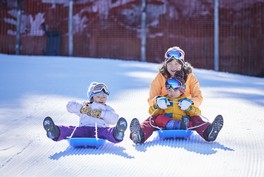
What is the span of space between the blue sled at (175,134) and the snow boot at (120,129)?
0.42 meters

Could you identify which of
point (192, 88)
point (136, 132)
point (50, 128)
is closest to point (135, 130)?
point (136, 132)

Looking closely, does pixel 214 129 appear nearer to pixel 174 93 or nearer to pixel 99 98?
pixel 174 93

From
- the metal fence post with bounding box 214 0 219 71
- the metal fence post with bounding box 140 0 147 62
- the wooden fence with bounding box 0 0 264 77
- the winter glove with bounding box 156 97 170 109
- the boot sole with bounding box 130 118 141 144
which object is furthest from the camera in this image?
the metal fence post with bounding box 140 0 147 62

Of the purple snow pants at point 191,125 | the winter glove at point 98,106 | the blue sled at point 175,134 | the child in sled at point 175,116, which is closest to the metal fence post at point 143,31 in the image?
the child in sled at point 175,116

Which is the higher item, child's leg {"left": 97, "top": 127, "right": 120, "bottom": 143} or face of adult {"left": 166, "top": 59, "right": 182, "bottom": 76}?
face of adult {"left": 166, "top": 59, "right": 182, "bottom": 76}

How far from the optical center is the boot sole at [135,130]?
2896 mm


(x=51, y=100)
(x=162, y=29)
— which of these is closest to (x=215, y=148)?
(x=51, y=100)

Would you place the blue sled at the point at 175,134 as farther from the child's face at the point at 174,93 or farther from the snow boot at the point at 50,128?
the snow boot at the point at 50,128

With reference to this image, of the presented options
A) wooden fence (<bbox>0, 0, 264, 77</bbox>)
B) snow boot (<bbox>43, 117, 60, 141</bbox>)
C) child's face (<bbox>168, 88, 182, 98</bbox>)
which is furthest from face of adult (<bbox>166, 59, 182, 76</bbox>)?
wooden fence (<bbox>0, 0, 264, 77</bbox>)

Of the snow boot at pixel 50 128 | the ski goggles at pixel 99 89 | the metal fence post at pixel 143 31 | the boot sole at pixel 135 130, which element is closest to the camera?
the snow boot at pixel 50 128

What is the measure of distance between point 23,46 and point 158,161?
1013 centimetres

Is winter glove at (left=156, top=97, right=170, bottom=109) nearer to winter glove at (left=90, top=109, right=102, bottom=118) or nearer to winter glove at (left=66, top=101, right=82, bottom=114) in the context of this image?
winter glove at (left=90, top=109, right=102, bottom=118)

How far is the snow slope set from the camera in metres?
2.36

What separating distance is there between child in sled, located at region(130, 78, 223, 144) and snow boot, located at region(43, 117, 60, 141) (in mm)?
561
